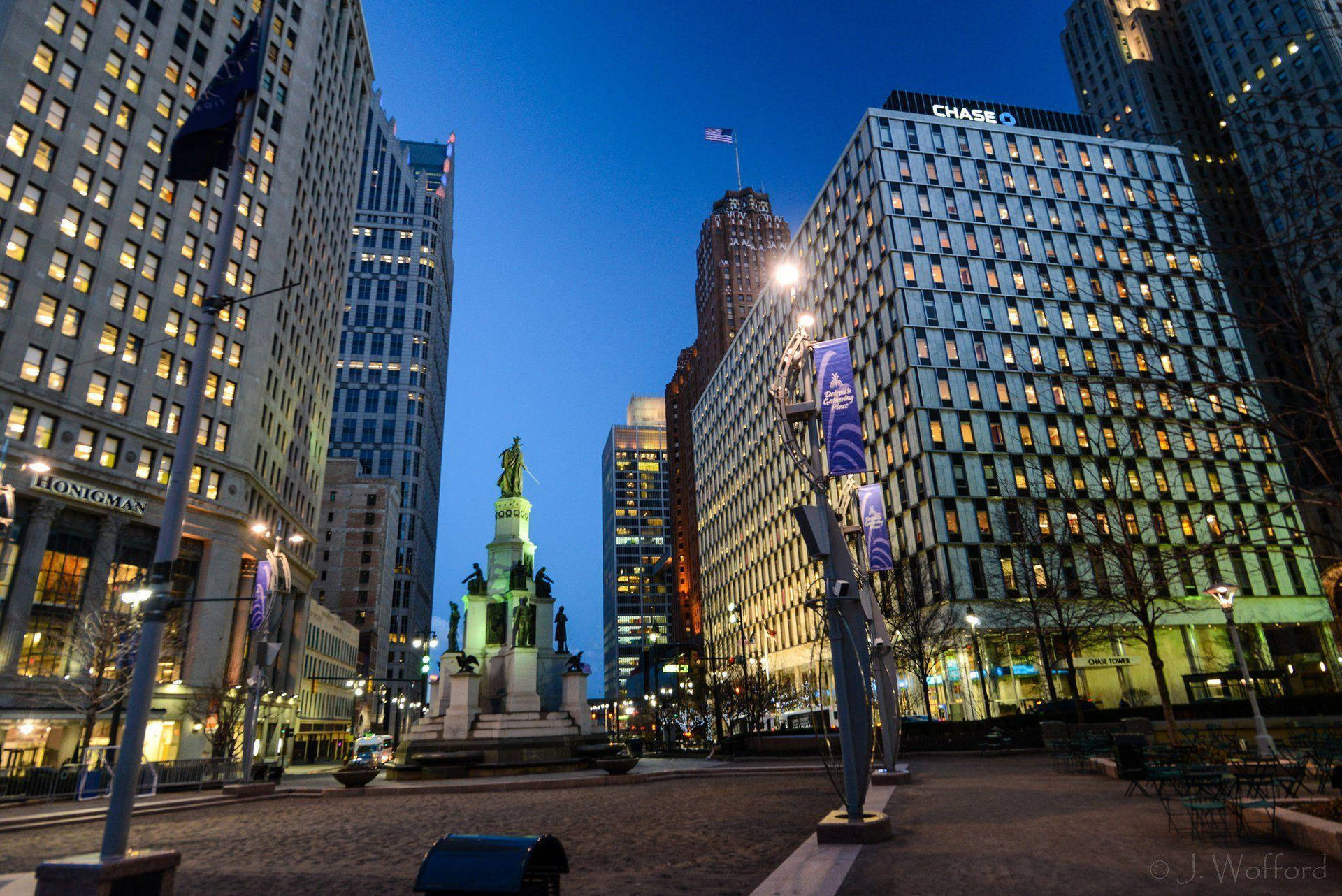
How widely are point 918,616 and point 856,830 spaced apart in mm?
41388

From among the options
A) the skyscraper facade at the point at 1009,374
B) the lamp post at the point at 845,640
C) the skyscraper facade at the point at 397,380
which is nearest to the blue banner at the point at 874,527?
the lamp post at the point at 845,640

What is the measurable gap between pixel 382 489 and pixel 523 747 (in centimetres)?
8682

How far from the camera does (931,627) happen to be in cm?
5619

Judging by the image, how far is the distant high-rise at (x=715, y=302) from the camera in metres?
169

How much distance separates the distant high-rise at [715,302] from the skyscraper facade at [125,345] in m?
112

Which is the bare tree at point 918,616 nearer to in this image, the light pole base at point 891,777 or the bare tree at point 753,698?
the bare tree at point 753,698

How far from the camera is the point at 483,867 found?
17.8 ft

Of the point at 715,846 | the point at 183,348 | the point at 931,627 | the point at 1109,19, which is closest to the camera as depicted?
the point at 715,846

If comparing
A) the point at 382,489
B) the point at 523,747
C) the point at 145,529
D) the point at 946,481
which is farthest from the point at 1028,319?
the point at 382,489

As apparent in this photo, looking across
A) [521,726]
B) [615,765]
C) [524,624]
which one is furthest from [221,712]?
[615,765]

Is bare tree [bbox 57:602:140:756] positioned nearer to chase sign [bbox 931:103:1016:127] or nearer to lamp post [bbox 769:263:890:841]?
lamp post [bbox 769:263:890:841]

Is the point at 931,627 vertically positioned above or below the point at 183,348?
below

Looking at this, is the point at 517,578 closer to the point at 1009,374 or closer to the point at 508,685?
the point at 508,685

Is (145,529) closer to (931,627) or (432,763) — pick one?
(432,763)
